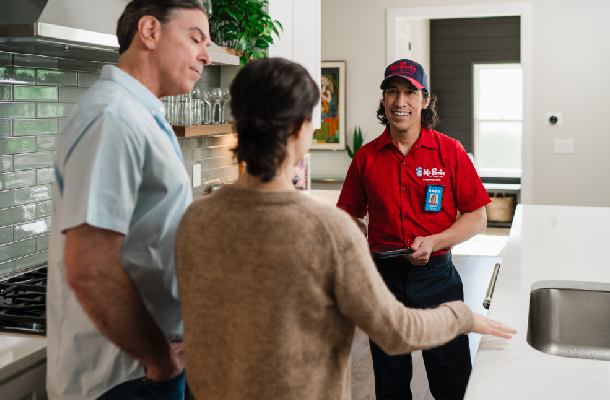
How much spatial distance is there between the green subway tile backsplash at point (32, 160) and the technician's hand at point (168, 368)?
3.70 ft

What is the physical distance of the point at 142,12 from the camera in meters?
1.19

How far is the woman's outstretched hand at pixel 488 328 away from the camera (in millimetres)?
1122

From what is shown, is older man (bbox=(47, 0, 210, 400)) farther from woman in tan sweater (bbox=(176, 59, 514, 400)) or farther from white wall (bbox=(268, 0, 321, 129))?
white wall (bbox=(268, 0, 321, 129))

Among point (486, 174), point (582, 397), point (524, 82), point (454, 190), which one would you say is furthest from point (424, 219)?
point (486, 174)

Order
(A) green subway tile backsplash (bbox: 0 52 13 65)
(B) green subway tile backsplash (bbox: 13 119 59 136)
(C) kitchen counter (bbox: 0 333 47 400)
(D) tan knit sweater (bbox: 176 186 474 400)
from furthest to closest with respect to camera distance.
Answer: (B) green subway tile backsplash (bbox: 13 119 59 136), (A) green subway tile backsplash (bbox: 0 52 13 65), (C) kitchen counter (bbox: 0 333 47 400), (D) tan knit sweater (bbox: 176 186 474 400)

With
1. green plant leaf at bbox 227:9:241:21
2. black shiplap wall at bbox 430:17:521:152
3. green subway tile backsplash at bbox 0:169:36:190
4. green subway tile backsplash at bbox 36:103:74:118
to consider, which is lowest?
green subway tile backsplash at bbox 0:169:36:190

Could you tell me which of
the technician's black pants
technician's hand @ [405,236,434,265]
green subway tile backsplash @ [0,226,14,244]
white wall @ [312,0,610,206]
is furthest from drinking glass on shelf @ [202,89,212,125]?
white wall @ [312,0,610,206]

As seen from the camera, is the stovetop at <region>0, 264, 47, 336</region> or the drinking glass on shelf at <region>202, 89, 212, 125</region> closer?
the stovetop at <region>0, 264, 47, 336</region>

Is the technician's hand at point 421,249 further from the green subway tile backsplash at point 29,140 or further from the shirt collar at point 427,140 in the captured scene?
the green subway tile backsplash at point 29,140

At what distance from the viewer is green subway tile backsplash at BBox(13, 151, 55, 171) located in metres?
2.00

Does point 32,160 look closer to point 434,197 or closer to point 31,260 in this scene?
point 31,260

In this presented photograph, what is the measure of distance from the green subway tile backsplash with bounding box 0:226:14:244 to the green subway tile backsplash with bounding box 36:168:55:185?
0.69 ft

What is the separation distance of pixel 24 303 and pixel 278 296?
1.16 meters

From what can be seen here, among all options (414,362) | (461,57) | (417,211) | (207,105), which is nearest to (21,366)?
(417,211)
